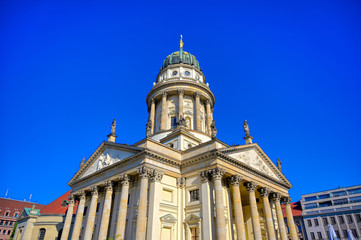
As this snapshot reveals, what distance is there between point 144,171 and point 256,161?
1520 cm

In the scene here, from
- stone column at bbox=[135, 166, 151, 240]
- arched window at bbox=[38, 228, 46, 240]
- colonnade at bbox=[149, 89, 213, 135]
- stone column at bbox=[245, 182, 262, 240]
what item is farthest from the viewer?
arched window at bbox=[38, 228, 46, 240]

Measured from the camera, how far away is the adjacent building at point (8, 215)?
70.0m

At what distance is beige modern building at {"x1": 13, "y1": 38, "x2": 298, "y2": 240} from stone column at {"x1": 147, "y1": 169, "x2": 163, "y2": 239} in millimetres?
52

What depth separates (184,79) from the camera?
151ft

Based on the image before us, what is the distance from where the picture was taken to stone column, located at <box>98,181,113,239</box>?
2739 cm

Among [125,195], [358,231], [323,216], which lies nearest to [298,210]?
[323,216]

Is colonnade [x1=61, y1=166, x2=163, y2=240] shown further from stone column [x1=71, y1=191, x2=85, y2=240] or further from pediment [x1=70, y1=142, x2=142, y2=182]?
pediment [x1=70, y1=142, x2=142, y2=182]

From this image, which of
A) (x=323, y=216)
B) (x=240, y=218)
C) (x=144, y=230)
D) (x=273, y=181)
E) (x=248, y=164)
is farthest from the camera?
(x=323, y=216)

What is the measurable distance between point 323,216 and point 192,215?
5356cm

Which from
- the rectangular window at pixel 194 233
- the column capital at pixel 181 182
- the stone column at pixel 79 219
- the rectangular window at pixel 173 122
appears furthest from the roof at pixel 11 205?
the rectangular window at pixel 194 233

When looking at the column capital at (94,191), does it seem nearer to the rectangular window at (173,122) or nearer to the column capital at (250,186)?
the rectangular window at (173,122)

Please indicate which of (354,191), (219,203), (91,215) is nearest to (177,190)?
(219,203)

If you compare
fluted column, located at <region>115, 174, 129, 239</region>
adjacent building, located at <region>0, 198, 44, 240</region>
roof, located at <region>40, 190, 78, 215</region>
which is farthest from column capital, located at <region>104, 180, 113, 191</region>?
adjacent building, located at <region>0, 198, 44, 240</region>

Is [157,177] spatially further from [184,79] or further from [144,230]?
[184,79]
